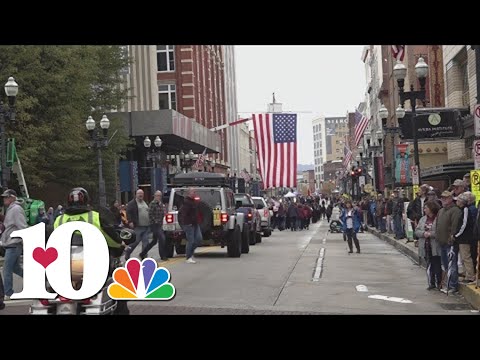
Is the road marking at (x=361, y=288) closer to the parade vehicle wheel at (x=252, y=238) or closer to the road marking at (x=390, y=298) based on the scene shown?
the road marking at (x=390, y=298)

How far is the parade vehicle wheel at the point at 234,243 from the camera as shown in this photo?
2261 cm

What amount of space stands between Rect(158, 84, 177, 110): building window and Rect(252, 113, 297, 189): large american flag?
24.4 metres

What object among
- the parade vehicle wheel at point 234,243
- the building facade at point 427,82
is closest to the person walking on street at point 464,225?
the parade vehicle wheel at point 234,243

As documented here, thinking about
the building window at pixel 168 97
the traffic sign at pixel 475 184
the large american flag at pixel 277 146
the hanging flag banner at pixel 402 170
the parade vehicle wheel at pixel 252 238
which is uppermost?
the building window at pixel 168 97

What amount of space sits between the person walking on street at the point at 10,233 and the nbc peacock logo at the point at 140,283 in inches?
170

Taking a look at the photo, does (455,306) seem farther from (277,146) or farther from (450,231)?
(277,146)

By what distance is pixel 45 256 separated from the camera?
8.95 metres

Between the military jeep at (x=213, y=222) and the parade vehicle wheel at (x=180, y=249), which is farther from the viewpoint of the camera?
the parade vehicle wheel at (x=180, y=249)

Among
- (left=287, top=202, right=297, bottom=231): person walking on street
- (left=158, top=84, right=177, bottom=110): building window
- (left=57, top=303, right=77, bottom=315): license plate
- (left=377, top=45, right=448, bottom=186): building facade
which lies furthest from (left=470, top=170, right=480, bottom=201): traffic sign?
(left=158, top=84, right=177, bottom=110): building window

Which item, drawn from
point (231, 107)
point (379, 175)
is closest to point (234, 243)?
point (379, 175)
